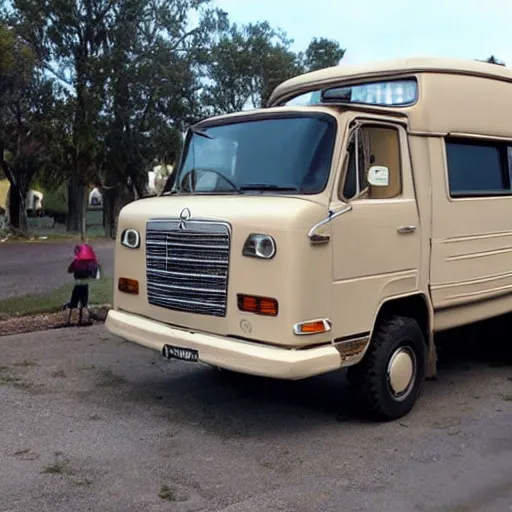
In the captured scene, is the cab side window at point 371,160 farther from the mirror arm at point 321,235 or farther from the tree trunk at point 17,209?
the tree trunk at point 17,209

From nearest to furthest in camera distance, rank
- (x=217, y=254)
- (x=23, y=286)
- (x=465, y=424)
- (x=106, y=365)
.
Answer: (x=217, y=254) → (x=465, y=424) → (x=106, y=365) → (x=23, y=286)

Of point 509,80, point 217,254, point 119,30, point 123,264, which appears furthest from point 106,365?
point 119,30

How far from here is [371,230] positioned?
5828mm

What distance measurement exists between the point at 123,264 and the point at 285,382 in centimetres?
206

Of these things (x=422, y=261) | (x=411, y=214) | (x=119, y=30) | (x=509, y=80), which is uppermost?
(x=119, y=30)

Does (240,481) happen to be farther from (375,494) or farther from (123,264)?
(123,264)

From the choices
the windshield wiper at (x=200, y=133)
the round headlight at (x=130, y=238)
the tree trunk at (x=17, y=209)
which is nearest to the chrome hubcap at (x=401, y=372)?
the round headlight at (x=130, y=238)

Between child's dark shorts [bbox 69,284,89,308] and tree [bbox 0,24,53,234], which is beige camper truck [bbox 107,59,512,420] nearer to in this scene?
child's dark shorts [bbox 69,284,89,308]

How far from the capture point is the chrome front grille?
224 inches

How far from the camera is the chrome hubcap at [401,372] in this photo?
612 centimetres

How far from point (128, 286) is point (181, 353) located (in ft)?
3.27

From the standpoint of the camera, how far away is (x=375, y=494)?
15.5ft

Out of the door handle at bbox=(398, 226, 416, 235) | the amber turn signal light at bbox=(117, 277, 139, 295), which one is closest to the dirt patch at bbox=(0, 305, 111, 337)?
the amber turn signal light at bbox=(117, 277, 139, 295)

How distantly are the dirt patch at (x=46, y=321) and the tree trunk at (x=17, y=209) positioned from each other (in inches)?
860
